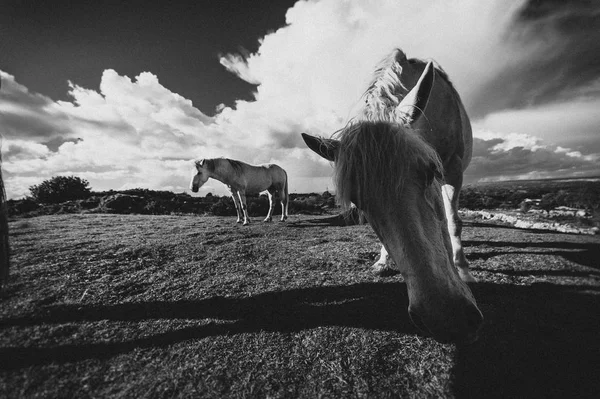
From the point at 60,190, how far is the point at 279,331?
17964 millimetres

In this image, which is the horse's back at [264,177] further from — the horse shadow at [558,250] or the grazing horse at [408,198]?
the grazing horse at [408,198]

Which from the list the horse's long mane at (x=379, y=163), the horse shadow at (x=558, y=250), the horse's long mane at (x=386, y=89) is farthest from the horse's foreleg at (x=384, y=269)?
the horse's long mane at (x=386, y=89)

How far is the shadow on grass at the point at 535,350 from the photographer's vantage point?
145cm

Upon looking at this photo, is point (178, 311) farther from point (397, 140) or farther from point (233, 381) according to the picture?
point (397, 140)

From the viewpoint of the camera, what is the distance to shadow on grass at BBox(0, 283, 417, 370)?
1760 millimetres

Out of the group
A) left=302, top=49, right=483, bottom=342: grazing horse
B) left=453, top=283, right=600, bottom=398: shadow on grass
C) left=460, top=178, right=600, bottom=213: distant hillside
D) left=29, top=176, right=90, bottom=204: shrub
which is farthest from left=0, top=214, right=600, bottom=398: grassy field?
left=29, top=176, right=90, bottom=204: shrub

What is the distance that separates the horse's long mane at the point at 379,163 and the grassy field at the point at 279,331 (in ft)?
4.06

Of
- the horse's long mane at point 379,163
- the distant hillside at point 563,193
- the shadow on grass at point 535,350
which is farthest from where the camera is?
the distant hillside at point 563,193

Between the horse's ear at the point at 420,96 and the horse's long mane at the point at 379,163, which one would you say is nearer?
the horse's long mane at the point at 379,163

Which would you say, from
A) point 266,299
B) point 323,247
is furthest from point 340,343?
point 323,247

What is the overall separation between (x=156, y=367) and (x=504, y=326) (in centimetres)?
294

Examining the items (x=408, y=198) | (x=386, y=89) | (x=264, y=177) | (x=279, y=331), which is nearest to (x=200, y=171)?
(x=264, y=177)

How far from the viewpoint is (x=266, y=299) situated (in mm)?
2658

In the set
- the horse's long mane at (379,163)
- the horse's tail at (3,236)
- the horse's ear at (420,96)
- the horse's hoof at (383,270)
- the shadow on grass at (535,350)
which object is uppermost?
the horse's ear at (420,96)
